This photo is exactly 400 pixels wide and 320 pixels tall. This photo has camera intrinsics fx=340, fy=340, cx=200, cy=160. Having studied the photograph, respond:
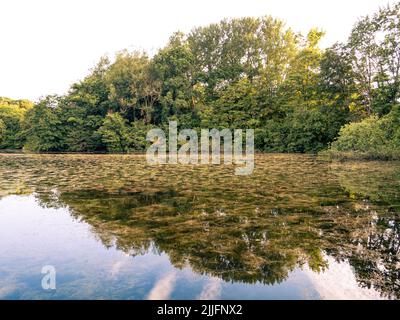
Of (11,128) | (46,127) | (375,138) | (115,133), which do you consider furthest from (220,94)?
(11,128)

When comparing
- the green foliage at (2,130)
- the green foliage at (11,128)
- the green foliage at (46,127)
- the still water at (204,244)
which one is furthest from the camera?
the green foliage at (11,128)

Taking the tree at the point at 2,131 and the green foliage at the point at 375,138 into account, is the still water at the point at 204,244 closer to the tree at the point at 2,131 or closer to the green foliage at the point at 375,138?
the green foliage at the point at 375,138

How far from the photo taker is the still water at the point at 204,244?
2.45 m

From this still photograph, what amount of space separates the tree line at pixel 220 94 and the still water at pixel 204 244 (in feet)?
51.7

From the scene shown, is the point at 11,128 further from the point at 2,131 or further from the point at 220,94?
the point at 220,94

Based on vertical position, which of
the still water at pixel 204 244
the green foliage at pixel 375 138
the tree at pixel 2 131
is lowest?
the still water at pixel 204 244

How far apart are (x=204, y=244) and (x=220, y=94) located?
80.4 feet

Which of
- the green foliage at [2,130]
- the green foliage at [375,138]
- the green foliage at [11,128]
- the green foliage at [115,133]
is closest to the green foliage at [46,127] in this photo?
the green foliage at [11,128]

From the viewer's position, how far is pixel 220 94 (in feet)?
88.7

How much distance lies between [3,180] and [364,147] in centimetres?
1340

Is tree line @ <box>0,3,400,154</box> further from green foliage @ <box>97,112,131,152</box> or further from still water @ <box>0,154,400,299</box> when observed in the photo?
still water @ <box>0,154,400,299</box>
